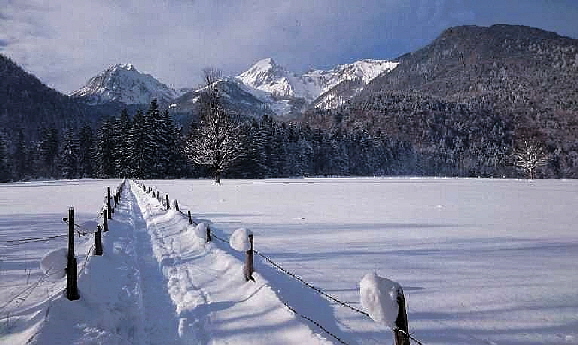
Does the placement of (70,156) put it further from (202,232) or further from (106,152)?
(202,232)

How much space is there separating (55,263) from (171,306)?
2.36 meters

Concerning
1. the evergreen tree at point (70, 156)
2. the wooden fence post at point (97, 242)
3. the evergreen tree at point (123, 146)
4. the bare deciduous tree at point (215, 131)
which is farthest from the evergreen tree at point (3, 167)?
the wooden fence post at point (97, 242)

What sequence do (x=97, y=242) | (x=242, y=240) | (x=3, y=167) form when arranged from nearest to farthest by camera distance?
1. (x=242, y=240)
2. (x=97, y=242)
3. (x=3, y=167)

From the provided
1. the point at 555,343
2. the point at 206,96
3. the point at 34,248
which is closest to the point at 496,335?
the point at 555,343

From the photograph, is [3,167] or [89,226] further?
[3,167]

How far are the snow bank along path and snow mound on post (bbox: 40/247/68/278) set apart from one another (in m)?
0.56

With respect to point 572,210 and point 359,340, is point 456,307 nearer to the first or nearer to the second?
point 359,340

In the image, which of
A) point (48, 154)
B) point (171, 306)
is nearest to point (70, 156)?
point (48, 154)

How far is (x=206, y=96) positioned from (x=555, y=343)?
4535 cm

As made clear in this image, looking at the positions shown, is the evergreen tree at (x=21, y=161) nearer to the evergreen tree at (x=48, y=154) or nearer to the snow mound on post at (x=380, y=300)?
the evergreen tree at (x=48, y=154)

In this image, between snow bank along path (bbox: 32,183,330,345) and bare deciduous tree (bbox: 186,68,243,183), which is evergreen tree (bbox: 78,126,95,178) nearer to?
bare deciduous tree (bbox: 186,68,243,183)

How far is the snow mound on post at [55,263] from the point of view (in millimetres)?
7016

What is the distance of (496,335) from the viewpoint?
17.8 feet

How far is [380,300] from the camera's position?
11.7 ft
